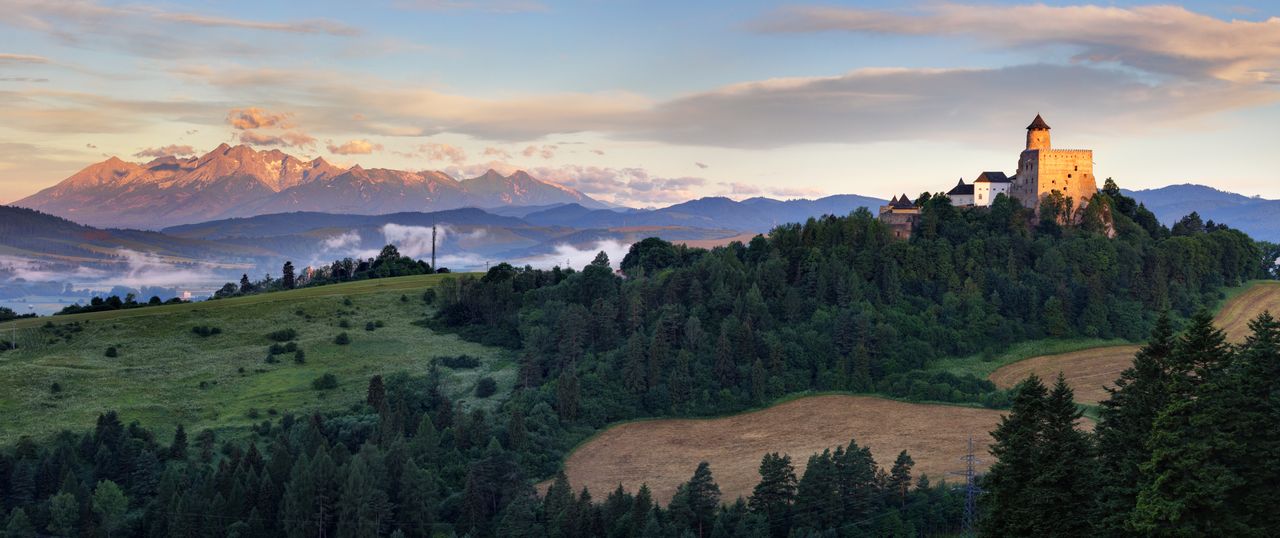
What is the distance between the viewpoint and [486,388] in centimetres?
12375

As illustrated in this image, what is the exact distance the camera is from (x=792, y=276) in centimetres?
13712

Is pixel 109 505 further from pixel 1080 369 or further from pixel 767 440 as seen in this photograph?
pixel 1080 369

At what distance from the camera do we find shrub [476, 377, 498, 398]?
403 feet

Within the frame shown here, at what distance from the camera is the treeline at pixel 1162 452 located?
37938mm

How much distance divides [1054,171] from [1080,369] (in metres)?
35.4

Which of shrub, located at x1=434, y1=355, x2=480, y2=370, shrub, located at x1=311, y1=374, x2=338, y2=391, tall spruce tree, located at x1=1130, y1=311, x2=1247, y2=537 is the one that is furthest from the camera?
shrub, located at x1=434, y1=355, x2=480, y2=370

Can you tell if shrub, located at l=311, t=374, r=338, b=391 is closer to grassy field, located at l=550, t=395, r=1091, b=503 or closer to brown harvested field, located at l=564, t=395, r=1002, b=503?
brown harvested field, located at l=564, t=395, r=1002, b=503

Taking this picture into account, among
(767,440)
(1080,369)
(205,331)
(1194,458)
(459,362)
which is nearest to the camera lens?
(1194,458)

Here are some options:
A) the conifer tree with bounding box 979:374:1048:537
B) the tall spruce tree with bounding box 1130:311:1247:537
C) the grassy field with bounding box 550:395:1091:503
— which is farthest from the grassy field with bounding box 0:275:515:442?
the tall spruce tree with bounding box 1130:311:1247:537

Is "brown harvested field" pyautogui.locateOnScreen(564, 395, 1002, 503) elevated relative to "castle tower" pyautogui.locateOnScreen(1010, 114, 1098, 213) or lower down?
lower down

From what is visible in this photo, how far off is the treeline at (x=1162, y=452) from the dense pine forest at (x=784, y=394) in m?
0.11

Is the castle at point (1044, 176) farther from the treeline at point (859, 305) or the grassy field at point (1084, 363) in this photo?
the grassy field at point (1084, 363)

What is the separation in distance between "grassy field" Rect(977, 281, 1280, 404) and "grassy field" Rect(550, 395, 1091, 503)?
11358 millimetres

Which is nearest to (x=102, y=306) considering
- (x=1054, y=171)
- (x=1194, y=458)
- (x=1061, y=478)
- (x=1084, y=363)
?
(x=1084, y=363)
